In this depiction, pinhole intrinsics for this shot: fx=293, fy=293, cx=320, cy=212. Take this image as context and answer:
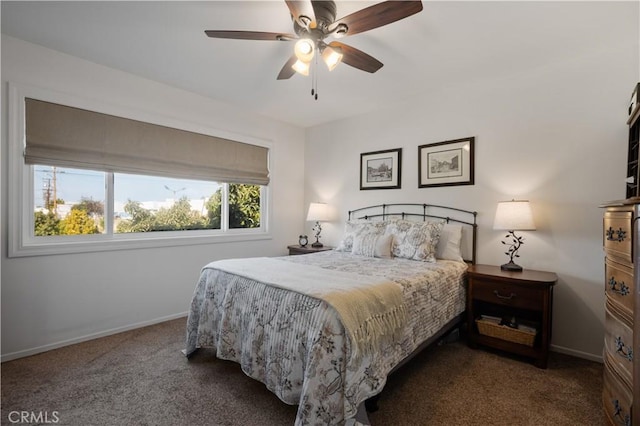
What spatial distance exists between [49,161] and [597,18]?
4407 mm

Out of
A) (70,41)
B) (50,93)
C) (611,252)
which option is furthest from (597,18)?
(50,93)

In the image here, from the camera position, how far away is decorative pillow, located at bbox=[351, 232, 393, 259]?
3.00 meters

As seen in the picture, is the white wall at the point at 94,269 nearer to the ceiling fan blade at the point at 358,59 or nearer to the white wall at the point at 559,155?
the ceiling fan blade at the point at 358,59

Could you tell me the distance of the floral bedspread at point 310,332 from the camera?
1.45 metres

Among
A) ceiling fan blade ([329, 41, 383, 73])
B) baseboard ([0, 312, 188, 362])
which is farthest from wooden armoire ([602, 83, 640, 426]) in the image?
baseboard ([0, 312, 188, 362])

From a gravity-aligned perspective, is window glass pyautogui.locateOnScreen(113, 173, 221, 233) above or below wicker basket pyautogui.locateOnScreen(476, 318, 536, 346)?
above

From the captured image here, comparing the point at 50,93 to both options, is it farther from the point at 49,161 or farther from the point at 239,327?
the point at 239,327

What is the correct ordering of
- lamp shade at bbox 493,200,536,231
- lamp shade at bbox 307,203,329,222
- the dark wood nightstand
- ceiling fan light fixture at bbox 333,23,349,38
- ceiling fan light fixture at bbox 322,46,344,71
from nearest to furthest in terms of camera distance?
ceiling fan light fixture at bbox 333,23,349,38
ceiling fan light fixture at bbox 322,46,344,71
lamp shade at bbox 493,200,536,231
the dark wood nightstand
lamp shade at bbox 307,203,329,222

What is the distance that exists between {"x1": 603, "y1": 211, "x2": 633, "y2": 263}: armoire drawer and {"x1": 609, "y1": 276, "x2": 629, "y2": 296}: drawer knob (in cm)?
14

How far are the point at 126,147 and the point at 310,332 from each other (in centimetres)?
271

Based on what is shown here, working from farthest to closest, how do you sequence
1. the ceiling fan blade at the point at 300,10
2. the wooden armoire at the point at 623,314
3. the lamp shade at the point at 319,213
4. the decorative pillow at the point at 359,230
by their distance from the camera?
the lamp shade at the point at 319,213
the decorative pillow at the point at 359,230
the ceiling fan blade at the point at 300,10
the wooden armoire at the point at 623,314

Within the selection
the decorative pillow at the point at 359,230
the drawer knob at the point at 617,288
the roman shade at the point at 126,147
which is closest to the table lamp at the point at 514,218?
the drawer knob at the point at 617,288

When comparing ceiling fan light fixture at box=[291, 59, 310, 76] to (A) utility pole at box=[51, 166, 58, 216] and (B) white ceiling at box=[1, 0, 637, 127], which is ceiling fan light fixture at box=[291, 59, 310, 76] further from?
(A) utility pole at box=[51, 166, 58, 216]

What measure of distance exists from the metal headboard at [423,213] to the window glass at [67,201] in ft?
9.61
